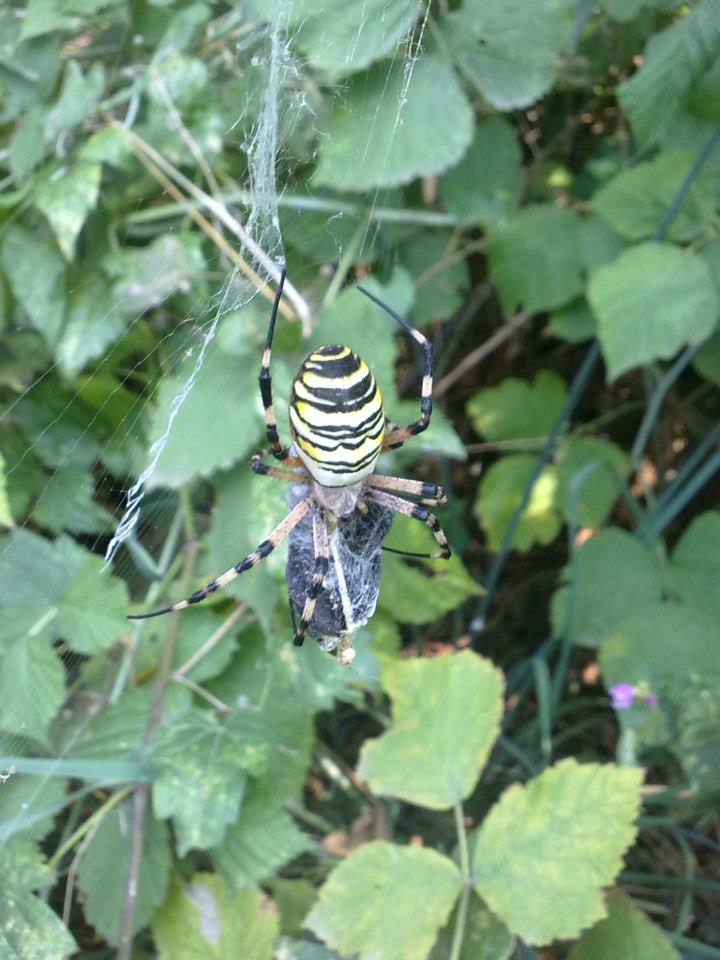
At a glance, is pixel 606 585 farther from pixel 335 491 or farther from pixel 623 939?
pixel 335 491

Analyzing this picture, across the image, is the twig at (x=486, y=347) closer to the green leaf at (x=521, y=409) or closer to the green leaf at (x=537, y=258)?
the green leaf at (x=521, y=409)

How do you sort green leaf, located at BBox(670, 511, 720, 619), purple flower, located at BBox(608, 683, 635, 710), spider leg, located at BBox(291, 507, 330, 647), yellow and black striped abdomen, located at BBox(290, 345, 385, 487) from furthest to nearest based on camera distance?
green leaf, located at BBox(670, 511, 720, 619)
purple flower, located at BBox(608, 683, 635, 710)
spider leg, located at BBox(291, 507, 330, 647)
yellow and black striped abdomen, located at BBox(290, 345, 385, 487)

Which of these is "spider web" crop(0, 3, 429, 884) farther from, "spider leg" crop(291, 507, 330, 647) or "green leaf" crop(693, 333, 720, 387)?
"green leaf" crop(693, 333, 720, 387)

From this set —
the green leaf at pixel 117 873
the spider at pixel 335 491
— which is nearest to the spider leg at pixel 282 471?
the spider at pixel 335 491

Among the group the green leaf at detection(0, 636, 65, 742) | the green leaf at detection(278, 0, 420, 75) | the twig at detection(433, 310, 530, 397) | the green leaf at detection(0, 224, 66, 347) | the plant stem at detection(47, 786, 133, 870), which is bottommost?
the twig at detection(433, 310, 530, 397)

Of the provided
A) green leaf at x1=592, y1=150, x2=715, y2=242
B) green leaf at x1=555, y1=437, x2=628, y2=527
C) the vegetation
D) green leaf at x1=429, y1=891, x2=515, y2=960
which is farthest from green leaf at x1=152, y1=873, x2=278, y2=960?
green leaf at x1=592, y1=150, x2=715, y2=242

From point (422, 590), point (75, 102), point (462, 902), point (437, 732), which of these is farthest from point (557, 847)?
point (75, 102)
